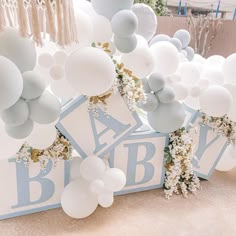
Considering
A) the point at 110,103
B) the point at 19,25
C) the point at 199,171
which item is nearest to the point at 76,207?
the point at 110,103

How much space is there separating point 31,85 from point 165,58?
76 centimetres

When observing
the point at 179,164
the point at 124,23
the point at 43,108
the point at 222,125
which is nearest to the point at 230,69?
the point at 222,125

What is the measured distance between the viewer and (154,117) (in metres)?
1.46

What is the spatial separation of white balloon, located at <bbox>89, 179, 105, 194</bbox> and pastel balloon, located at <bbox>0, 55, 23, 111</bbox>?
0.63 meters

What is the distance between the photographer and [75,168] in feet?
4.62

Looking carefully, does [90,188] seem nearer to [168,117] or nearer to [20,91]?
[168,117]

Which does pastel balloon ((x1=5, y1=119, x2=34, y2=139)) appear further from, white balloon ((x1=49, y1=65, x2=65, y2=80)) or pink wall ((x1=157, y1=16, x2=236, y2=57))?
pink wall ((x1=157, y1=16, x2=236, y2=57))

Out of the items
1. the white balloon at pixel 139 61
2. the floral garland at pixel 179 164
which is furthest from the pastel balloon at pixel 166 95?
the floral garland at pixel 179 164

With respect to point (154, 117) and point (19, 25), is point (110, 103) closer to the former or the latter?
point (154, 117)

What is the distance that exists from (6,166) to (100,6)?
804mm

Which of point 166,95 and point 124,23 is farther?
point 166,95

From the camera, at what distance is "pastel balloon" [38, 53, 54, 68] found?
1.11 meters

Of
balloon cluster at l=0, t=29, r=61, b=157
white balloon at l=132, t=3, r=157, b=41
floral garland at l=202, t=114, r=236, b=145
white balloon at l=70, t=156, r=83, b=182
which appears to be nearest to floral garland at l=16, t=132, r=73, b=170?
white balloon at l=70, t=156, r=83, b=182

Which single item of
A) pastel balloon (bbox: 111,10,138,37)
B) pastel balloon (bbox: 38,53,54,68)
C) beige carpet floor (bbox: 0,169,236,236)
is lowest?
beige carpet floor (bbox: 0,169,236,236)
